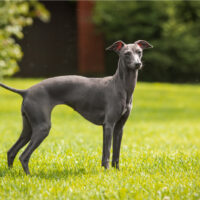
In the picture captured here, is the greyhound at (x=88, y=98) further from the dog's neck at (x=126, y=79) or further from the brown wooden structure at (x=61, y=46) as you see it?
the brown wooden structure at (x=61, y=46)

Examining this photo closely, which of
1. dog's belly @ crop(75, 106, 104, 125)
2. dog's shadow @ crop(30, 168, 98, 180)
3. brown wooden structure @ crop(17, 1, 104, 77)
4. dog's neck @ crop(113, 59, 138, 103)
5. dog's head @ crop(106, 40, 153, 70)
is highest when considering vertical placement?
dog's head @ crop(106, 40, 153, 70)

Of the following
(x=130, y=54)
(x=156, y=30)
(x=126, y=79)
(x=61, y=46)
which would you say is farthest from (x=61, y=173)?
(x=156, y=30)

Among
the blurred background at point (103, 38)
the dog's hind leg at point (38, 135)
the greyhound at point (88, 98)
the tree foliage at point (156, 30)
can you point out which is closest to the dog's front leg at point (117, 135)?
the greyhound at point (88, 98)

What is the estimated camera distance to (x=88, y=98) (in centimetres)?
498

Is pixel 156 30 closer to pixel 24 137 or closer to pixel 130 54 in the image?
pixel 130 54

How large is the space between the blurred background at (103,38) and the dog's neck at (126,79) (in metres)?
20.5

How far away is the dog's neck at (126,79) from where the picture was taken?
496cm

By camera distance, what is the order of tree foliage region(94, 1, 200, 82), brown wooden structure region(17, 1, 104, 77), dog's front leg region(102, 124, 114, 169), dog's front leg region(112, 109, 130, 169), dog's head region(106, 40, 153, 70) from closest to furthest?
dog's head region(106, 40, 153, 70)
dog's front leg region(102, 124, 114, 169)
dog's front leg region(112, 109, 130, 169)
brown wooden structure region(17, 1, 104, 77)
tree foliage region(94, 1, 200, 82)

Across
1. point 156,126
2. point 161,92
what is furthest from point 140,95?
point 156,126

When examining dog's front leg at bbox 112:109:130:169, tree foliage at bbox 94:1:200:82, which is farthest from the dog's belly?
tree foliage at bbox 94:1:200:82

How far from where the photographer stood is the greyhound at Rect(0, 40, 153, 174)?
479cm

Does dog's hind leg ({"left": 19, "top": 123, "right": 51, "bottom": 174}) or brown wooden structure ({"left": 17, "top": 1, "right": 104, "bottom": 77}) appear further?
brown wooden structure ({"left": 17, "top": 1, "right": 104, "bottom": 77})

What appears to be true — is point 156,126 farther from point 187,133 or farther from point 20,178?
point 20,178

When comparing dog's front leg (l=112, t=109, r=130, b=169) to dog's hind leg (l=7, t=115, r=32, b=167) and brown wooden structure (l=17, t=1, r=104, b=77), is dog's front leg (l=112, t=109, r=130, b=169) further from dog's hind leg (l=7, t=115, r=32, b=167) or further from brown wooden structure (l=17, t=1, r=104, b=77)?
brown wooden structure (l=17, t=1, r=104, b=77)
